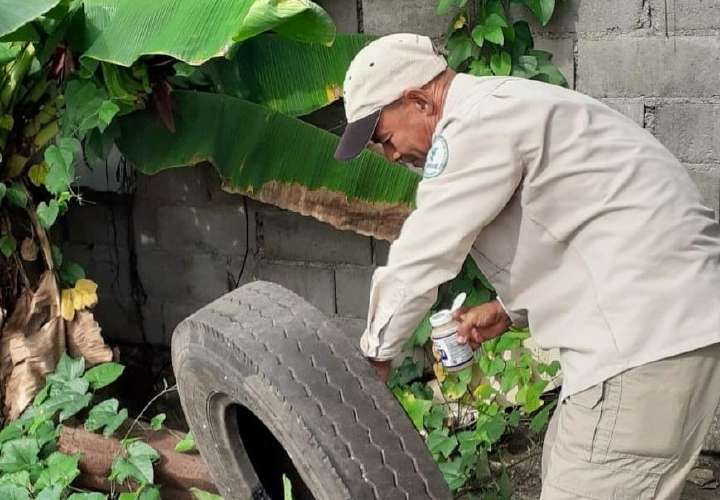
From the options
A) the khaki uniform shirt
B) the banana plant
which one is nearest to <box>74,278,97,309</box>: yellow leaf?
the banana plant

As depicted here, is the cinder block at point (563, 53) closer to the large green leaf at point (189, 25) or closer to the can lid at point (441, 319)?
the large green leaf at point (189, 25)

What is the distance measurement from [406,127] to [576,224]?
0.47m

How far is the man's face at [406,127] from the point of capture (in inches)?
86.5

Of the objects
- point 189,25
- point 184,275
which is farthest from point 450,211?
point 184,275

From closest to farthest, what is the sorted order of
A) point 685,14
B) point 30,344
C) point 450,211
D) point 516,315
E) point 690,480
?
1. point 450,211
2. point 516,315
3. point 685,14
4. point 690,480
5. point 30,344

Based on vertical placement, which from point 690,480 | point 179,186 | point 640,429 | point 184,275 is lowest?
point 690,480

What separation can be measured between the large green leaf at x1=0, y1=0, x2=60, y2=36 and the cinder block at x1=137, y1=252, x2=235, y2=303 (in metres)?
1.81

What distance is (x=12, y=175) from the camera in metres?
3.69

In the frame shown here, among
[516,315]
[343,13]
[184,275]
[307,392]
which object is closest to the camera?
[307,392]

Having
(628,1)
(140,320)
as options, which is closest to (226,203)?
(140,320)

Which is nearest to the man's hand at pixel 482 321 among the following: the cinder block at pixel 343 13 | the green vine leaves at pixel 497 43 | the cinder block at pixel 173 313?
the green vine leaves at pixel 497 43

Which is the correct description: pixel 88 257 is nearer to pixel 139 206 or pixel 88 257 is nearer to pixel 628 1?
pixel 139 206

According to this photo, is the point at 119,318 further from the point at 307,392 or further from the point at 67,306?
the point at 307,392

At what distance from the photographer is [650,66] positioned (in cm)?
349
